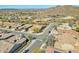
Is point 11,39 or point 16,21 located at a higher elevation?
point 16,21

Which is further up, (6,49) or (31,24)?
(31,24)

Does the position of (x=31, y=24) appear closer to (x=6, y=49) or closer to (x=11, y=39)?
(x=11, y=39)

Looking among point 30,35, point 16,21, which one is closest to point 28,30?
point 30,35

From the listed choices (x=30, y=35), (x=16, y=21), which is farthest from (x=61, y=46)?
(x=16, y=21)

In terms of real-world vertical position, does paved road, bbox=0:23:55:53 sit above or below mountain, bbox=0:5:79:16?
below

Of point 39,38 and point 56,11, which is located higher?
point 56,11

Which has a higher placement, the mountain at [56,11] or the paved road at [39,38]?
the mountain at [56,11]

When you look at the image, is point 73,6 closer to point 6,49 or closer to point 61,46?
point 61,46
